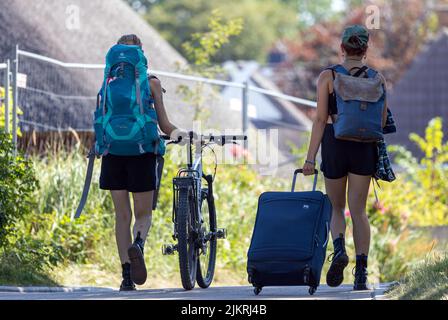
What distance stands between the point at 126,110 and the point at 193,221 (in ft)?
3.25

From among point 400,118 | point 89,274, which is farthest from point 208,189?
point 400,118

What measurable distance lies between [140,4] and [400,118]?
50.0 m

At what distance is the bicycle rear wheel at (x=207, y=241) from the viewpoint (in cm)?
1045

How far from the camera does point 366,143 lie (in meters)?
9.62

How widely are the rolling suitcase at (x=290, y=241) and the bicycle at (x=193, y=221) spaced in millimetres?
684

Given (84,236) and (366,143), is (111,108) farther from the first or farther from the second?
(84,236)

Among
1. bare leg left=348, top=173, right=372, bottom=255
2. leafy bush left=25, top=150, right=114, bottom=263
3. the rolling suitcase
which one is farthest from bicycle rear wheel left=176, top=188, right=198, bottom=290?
leafy bush left=25, top=150, right=114, bottom=263

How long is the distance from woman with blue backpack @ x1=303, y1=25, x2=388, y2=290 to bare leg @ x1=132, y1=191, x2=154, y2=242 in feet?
3.90

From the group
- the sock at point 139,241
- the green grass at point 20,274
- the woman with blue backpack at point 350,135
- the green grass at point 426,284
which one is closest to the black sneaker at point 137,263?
the sock at point 139,241

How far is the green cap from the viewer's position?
9539mm

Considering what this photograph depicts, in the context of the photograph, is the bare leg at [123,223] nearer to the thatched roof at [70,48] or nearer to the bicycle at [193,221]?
the bicycle at [193,221]

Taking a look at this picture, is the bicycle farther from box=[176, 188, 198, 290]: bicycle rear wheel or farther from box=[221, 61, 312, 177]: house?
box=[221, 61, 312, 177]: house

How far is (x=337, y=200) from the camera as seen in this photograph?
9742 mm

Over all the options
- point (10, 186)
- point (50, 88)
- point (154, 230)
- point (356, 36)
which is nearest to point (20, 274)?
point (10, 186)
